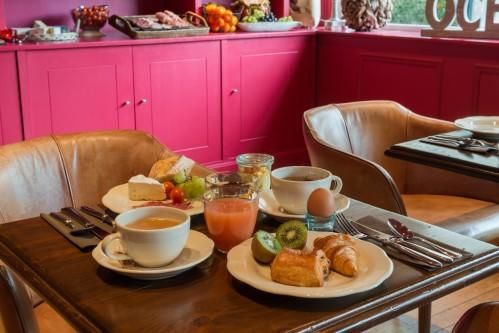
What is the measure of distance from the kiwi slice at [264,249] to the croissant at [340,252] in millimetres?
86

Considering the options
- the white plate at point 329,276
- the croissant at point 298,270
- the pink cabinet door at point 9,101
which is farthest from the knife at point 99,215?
the pink cabinet door at point 9,101

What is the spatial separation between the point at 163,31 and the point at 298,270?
2.85 m

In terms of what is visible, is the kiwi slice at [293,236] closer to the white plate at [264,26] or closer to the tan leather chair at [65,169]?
the tan leather chair at [65,169]

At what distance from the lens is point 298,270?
3.84 ft

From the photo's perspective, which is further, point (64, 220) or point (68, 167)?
point (68, 167)

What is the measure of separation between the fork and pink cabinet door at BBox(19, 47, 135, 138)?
2.37m

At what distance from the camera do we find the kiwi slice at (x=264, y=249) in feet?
4.09

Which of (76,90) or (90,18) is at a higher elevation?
(90,18)

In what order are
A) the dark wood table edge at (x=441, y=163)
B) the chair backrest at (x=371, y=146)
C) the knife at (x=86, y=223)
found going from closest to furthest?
the knife at (x=86, y=223) → the dark wood table edge at (x=441, y=163) → the chair backrest at (x=371, y=146)

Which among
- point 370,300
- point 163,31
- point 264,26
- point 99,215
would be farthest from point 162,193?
point 264,26

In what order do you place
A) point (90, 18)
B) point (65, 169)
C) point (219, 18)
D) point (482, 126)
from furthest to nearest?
point (219, 18), point (90, 18), point (482, 126), point (65, 169)

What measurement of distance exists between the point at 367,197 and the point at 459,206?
38cm

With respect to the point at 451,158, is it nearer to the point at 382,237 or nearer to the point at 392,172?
the point at 392,172

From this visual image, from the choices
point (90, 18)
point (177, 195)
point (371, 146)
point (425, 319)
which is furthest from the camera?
point (90, 18)
